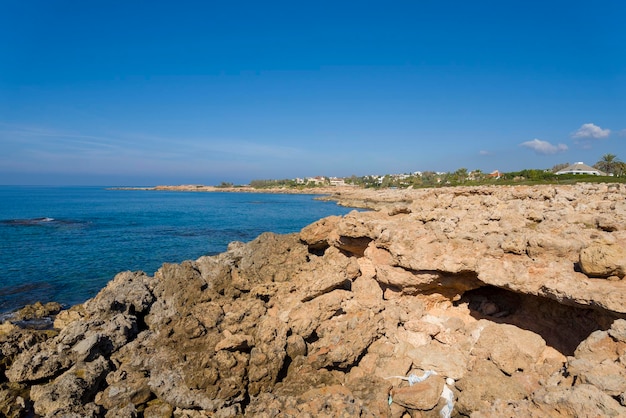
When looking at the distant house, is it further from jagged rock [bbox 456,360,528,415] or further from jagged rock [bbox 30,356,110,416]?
jagged rock [bbox 30,356,110,416]

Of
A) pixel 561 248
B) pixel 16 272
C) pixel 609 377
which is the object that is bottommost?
pixel 16 272

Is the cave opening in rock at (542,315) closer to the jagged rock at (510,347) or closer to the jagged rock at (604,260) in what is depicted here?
the jagged rock at (510,347)

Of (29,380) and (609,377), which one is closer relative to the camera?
(609,377)

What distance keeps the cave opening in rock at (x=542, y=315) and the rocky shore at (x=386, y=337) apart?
4cm

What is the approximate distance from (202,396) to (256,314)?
10.1ft

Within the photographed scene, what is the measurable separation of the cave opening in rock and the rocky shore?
0.04 metres

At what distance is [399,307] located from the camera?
35.2 ft

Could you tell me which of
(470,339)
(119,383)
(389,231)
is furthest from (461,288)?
(119,383)

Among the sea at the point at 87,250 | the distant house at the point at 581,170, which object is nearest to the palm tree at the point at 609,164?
the distant house at the point at 581,170

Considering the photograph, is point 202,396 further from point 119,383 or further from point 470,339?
point 470,339

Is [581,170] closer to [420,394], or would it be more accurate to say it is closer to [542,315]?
[542,315]

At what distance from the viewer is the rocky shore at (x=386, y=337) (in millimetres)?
7391

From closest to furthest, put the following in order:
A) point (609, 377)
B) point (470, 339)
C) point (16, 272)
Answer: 1. point (609, 377)
2. point (470, 339)
3. point (16, 272)

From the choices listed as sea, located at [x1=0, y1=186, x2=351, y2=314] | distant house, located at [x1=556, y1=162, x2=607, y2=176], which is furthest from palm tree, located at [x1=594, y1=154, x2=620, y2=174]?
sea, located at [x1=0, y1=186, x2=351, y2=314]
